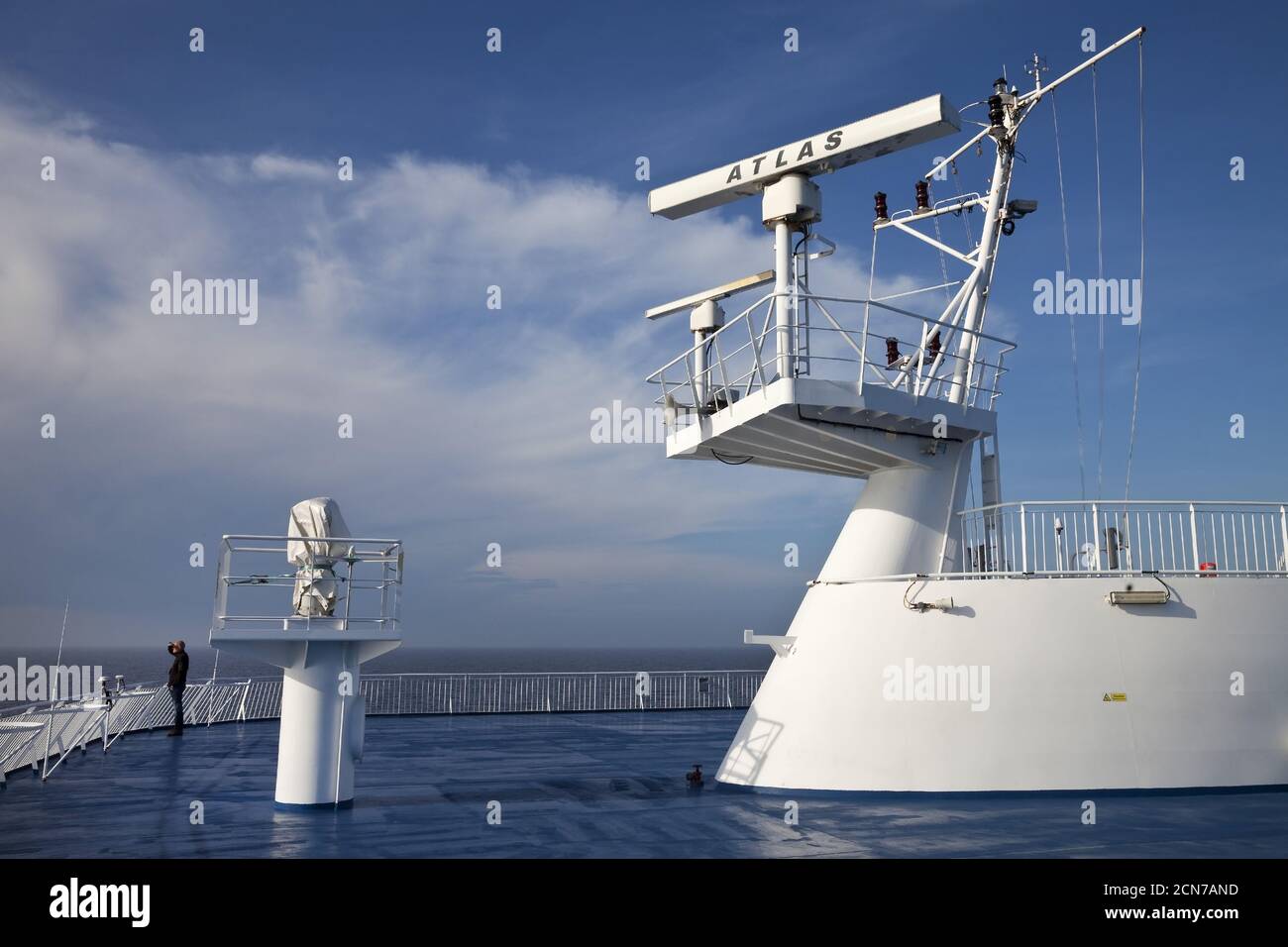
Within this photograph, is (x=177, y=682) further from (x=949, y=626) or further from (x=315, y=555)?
(x=949, y=626)

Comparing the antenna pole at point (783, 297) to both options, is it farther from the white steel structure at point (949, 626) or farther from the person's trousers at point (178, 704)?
the person's trousers at point (178, 704)

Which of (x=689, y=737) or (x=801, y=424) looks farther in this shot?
(x=689, y=737)

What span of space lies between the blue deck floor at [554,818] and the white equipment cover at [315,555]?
2817 millimetres

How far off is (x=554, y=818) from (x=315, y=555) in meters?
4.98

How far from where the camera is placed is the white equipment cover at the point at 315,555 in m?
13.6

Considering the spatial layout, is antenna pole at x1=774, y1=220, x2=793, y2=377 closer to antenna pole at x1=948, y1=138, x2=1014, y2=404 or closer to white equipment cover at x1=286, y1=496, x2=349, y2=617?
antenna pole at x1=948, y1=138, x2=1014, y2=404

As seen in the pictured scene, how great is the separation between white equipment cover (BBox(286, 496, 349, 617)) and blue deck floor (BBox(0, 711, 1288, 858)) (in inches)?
111

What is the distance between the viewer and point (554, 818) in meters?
12.5

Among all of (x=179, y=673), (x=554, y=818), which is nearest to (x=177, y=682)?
(x=179, y=673)

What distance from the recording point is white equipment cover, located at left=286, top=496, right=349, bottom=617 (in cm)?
1364
